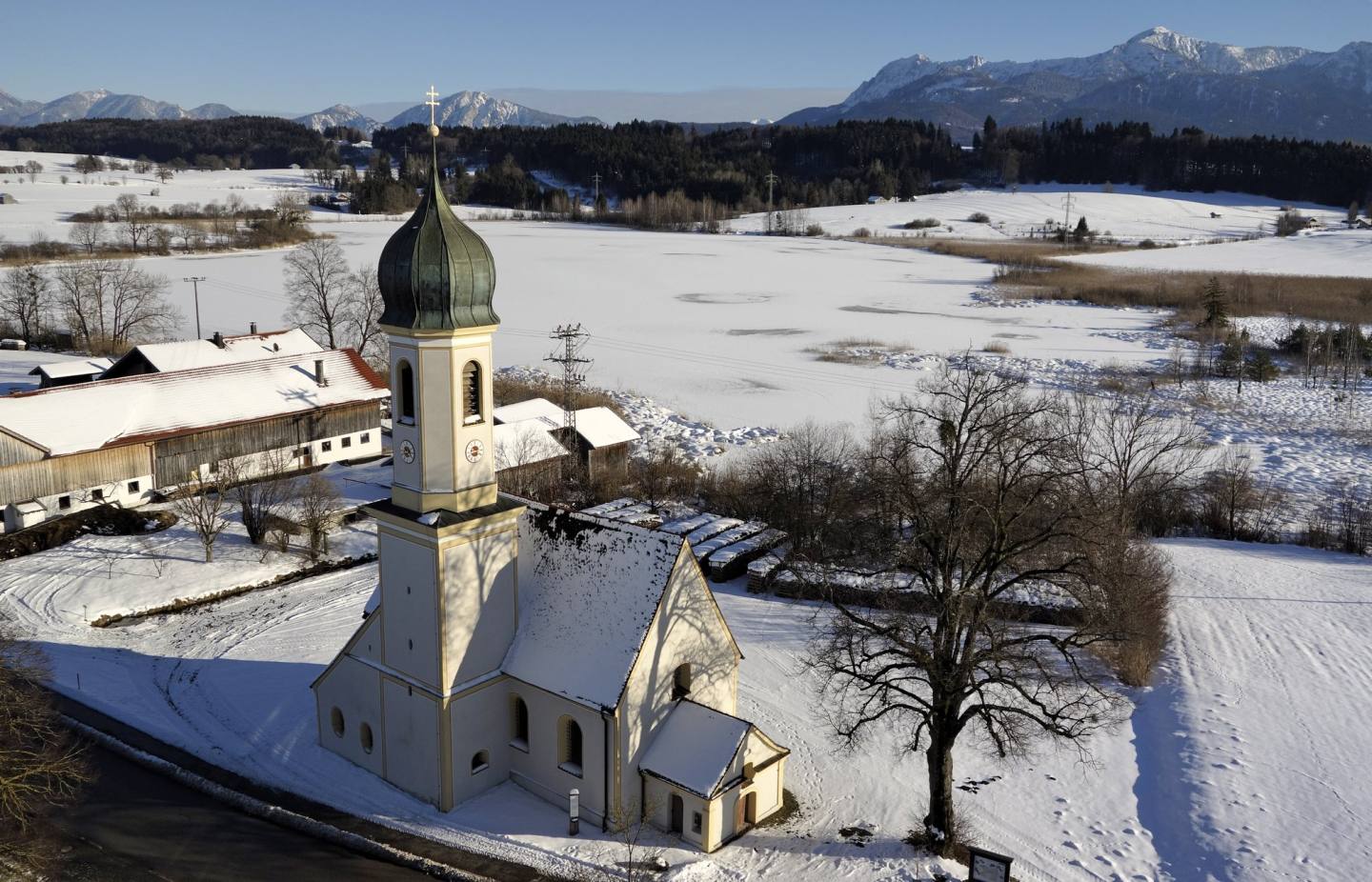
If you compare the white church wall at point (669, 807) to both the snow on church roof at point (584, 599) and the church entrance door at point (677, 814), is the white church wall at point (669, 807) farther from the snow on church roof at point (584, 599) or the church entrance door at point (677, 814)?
the snow on church roof at point (584, 599)

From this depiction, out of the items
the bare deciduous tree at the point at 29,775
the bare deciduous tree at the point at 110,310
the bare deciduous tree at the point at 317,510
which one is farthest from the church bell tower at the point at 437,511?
the bare deciduous tree at the point at 110,310

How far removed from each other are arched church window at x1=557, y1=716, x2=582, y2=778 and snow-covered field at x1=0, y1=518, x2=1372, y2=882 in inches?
39.9

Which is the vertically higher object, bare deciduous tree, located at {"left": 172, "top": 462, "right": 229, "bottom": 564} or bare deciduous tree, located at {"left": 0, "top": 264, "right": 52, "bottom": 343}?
bare deciduous tree, located at {"left": 0, "top": 264, "right": 52, "bottom": 343}

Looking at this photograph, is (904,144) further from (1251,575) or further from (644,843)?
(644,843)

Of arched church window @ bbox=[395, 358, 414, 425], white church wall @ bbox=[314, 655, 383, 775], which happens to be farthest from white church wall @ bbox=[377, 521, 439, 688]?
arched church window @ bbox=[395, 358, 414, 425]

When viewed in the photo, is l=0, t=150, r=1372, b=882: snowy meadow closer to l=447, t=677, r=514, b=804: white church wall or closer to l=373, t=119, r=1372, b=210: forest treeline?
l=447, t=677, r=514, b=804: white church wall

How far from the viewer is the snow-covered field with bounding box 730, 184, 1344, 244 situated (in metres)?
136

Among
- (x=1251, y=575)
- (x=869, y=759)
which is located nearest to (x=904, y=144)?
(x=1251, y=575)

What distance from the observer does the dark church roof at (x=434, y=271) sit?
18766 mm

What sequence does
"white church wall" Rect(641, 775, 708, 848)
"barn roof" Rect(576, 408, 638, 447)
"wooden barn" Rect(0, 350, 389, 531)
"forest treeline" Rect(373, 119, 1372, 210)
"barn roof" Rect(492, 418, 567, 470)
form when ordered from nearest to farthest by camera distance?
1. "white church wall" Rect(641, 775, 708, 848)
2. "wooden barn" Rect(0, 350, 389, 531)
3. "barn roof" Rect(492, 418, 567, 470)
4. "barn roof" Rect(576, 408, 638, 447)
5. "forest treeline" Rect(373, 119, 1372, 210)

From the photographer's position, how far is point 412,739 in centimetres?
2097

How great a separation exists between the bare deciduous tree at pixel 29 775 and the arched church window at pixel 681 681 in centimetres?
1015

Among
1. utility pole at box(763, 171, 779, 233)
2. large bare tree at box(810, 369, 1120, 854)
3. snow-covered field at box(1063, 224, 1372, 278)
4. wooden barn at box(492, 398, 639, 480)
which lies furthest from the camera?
utility pole at box(763, 171, 779, 233)

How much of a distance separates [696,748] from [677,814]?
4.16 feet
